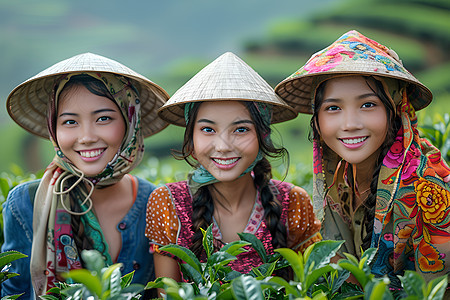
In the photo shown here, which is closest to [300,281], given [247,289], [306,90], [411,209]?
[247,289]

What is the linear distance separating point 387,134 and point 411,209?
0.30m

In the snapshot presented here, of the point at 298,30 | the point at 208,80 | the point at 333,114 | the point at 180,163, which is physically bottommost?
the point at 180,163

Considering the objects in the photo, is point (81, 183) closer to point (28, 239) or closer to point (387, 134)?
point (28, 239)

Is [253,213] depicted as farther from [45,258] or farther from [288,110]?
[45,258]

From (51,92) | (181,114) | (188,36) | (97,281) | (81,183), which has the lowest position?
(97,281)

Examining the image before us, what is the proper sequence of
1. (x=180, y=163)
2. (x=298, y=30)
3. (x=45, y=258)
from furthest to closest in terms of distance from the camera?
(x=298, y=30), (x=180, y=163), (x=45, y=258)

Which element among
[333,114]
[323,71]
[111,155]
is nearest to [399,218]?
[333,114]

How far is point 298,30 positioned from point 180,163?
3515 mm

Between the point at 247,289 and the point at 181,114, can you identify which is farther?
the point at 181,114

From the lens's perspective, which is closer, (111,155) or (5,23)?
(111,155)

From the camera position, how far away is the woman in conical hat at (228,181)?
6.80 feet

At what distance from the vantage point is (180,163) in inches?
330

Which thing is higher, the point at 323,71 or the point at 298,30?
the point at 298,30

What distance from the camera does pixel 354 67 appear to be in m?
1.94
